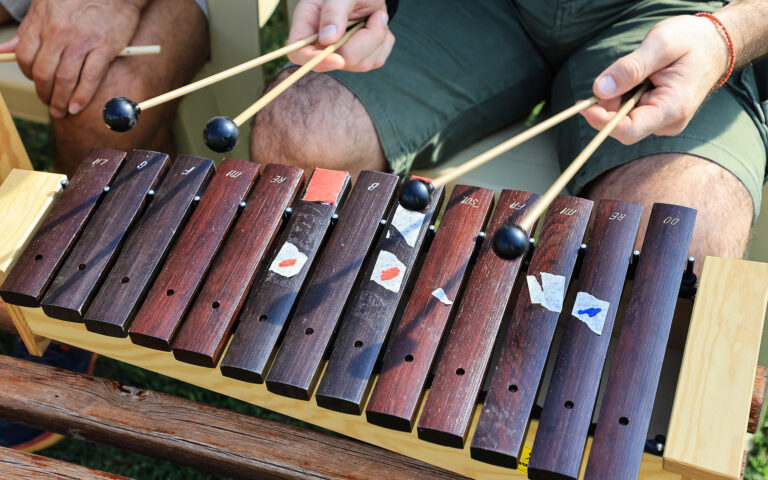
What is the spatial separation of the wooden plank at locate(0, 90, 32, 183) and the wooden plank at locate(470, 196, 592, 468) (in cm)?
133

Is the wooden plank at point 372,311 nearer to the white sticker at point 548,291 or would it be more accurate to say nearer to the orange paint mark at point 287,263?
the orange paint mark at point 287,263

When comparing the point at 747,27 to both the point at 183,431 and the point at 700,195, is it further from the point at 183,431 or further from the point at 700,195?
the point at 183,431

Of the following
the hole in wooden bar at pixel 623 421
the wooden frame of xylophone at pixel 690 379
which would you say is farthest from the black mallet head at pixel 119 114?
the hole in wooden bar at pixel 623 421

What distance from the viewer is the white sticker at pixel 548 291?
1.50 metres

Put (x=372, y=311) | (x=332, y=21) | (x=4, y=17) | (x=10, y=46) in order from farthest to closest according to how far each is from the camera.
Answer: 1. (x=4, y=17)
2. (x=10, y=46)
3. (x=332, y=21)
4. (x=372, y=311)

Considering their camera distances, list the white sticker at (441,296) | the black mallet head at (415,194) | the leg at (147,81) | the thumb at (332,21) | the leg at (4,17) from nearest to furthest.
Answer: the black mallet head at (415,194), the white sticker at (441,296), the thumb at (332,21), the leg at (147,81), the leg at (4,17)

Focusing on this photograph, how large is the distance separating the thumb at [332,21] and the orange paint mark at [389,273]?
25.1 inches

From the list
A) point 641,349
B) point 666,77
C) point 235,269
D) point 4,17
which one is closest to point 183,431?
point 235,269

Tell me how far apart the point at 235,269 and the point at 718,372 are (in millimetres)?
958

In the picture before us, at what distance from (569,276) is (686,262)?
26 cm

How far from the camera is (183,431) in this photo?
5.52ft

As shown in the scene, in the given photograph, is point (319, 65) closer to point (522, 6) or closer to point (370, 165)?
point (370, 165)

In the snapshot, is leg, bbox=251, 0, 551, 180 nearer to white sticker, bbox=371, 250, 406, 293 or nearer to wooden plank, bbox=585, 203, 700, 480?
white sticker, bbox=371, 250, 406, 293

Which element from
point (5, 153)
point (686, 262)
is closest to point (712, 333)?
point (686, 262)
